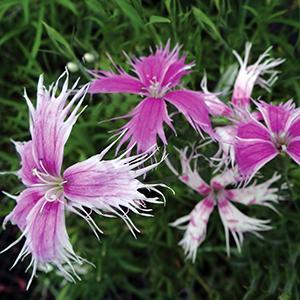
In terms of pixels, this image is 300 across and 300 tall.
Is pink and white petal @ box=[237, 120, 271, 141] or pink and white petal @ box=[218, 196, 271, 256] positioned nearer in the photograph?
pink and white petal @ box=[237, 120, 271, 141]

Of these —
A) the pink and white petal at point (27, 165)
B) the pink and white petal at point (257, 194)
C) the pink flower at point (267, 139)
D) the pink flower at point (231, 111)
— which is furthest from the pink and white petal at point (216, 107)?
the pink and white petal at point (27, 165)

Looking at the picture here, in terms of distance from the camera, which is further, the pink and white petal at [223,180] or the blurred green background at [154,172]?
the blurred green background at [154,172]

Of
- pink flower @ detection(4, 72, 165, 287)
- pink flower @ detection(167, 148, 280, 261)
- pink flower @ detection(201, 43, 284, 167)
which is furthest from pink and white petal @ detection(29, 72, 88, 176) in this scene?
pink flower @ detection(167, 148, 280, 261)

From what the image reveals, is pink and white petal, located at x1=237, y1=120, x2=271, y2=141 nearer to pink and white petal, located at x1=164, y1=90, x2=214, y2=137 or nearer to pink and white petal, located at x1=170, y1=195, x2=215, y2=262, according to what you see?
pink and white petal, located at x1=164, y1=90, x2=214, y2=137

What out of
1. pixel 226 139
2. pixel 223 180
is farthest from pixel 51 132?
pixel 223 180

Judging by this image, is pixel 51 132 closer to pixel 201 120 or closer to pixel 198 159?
pixel 201 120

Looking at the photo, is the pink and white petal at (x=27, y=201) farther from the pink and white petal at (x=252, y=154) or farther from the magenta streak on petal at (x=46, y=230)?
the pink and white petal at (x=252, y=154)

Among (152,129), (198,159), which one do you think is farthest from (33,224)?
(198,159)
